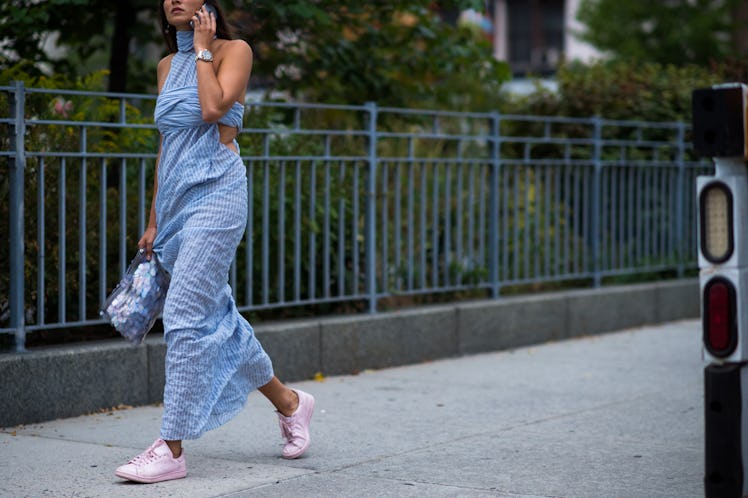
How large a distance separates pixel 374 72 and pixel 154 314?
518cm

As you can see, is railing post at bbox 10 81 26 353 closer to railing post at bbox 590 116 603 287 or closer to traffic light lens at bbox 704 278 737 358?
traffic light lens at bbox 704 278 737 358

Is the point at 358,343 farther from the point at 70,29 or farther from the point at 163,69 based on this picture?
the point at 163,69

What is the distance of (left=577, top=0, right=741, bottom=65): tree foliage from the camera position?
27.4 metres

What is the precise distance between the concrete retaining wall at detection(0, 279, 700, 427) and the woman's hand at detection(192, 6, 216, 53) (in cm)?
199

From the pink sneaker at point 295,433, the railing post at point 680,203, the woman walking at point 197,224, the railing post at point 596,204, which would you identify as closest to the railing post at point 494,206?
the railing post at point 596,204

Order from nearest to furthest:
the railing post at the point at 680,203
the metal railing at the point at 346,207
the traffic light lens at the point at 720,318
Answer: the traffic light lens at the point at 720,318
the metal railing at the point at 346,207
the railing post at the point at 680,203

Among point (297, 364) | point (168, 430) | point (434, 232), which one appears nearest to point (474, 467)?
point (168, 430)

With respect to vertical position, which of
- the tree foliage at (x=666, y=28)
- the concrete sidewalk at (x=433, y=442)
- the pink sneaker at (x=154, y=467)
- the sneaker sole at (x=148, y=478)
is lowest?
the concrete sidewalk at (x=433, y=442)

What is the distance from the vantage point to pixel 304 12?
8.39m

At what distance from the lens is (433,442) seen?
5867 mm

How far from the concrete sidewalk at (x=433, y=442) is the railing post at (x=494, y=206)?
1404 millimetres

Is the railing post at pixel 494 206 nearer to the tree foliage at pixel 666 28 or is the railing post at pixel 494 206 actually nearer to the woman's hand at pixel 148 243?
the woman's hand at pixel 148 243

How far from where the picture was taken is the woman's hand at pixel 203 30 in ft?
16.3

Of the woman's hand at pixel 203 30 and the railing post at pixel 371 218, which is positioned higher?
the woman's hand at pixel 203 30
